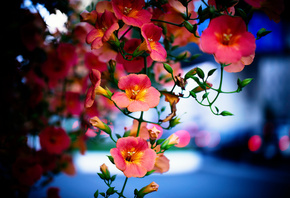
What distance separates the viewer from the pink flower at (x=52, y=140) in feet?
4.29

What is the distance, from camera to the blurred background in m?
5.07

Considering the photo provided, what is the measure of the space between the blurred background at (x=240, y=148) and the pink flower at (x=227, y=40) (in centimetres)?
111

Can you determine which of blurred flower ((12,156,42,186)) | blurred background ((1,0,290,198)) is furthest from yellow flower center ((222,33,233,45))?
blurred background ((1,0,290,198))

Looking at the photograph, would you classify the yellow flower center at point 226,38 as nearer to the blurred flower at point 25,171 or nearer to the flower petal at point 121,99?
the flower petal at point 121,99

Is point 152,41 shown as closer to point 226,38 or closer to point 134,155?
point 226,38

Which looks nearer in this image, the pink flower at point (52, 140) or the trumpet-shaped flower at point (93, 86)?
the trumpet-shaped flower at point (93, 86)

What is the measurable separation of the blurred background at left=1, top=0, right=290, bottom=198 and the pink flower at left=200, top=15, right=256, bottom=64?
111cm

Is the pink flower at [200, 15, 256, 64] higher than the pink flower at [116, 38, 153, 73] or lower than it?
lower

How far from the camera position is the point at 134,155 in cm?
67

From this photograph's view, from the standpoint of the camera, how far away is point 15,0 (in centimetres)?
110

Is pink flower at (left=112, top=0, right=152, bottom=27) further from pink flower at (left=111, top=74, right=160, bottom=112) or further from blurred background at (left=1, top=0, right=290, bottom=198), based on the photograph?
blurred background at (left=1, top=0, right=290, bottom=198)

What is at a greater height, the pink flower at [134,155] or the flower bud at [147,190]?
the pink flower at [134,155]

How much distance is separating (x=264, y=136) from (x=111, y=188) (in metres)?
7.59

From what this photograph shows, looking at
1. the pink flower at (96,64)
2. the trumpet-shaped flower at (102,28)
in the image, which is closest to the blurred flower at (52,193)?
the pink flower at (96,64)
